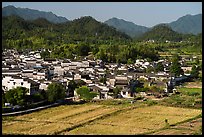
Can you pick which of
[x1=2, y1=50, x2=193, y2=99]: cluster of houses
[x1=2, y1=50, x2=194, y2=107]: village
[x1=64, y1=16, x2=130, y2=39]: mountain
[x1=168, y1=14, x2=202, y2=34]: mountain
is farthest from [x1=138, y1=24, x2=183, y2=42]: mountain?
[x1=168, y1=14, x2=202, y2=34]: mountain

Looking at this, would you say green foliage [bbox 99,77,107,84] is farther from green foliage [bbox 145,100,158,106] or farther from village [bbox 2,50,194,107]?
green foliage [bbox 145,100,158,106]

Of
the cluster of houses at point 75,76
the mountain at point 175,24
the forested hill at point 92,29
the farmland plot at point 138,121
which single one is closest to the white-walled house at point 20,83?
the cluster of houses at point 75,76

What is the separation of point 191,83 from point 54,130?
756 centimetres

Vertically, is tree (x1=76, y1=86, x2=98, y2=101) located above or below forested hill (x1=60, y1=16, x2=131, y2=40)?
below

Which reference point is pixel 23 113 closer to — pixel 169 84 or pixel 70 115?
pixel 70 115

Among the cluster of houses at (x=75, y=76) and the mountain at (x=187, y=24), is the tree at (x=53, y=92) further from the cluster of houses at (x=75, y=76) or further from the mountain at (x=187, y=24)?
the mountain at (x=187, y=24)

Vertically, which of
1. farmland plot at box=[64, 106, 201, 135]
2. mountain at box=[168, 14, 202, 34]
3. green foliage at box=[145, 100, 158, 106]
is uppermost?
mountain at box=[168, 14, 202, 34]

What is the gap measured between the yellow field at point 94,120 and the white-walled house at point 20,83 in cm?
103

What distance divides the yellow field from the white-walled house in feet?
3.37

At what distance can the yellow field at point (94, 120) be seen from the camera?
231 inches

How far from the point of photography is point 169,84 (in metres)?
11.2

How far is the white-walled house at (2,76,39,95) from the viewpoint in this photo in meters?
8.42

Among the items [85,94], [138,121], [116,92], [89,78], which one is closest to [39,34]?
[89,78]

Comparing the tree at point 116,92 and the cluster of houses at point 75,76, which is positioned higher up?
the cluster of houses at point 75,76
